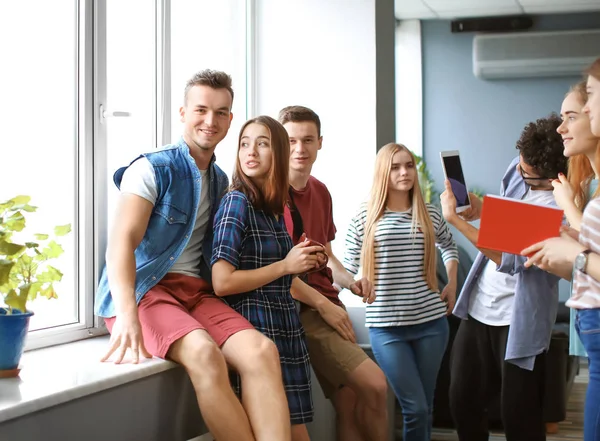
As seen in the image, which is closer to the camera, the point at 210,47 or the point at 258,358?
the point at 258,358

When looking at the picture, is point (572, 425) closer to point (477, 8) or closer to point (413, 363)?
point (413, 363)

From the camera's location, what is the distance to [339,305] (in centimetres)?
272

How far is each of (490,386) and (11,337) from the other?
5.81 feet

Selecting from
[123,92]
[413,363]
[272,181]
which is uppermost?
[123,92]

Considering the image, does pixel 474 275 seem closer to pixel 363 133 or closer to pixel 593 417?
A: pixel 363 133

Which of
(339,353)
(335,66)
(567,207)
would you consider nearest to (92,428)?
(339,353)

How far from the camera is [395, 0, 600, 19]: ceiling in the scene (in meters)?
4.91

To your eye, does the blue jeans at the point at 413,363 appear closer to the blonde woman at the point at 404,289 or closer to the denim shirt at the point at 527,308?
the blonde woman at the point at 404,289

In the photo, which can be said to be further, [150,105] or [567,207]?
[150,105]

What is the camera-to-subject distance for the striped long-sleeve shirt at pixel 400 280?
278 cm

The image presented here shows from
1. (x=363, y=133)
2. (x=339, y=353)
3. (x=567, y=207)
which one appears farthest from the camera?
(x=363, y=133)

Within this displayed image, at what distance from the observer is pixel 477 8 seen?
5.35 metres

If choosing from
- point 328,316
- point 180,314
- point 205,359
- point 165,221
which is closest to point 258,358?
point 205,359

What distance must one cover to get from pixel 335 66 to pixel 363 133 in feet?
1.15
